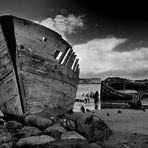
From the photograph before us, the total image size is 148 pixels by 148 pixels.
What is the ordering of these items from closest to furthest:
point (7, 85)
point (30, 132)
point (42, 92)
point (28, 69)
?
point (30, 132) < point (7, 85) < point (28, 69) < point (42, 92)

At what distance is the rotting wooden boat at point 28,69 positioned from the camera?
7.41 metres

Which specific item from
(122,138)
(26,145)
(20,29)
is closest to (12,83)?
(20,29)

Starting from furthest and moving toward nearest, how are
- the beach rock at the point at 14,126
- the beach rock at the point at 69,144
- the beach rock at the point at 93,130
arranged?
the beach rock at the point at 14,126, the beach rock at the point at 93,130, the beach rock at the point at 69,144

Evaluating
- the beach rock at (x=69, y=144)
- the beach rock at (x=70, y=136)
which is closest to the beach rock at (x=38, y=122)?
the beach rock at (x=70, y=136)

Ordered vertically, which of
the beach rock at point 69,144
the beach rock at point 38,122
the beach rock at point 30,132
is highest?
the beach rock at point 38,122

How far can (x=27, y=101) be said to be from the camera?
7.31 meters

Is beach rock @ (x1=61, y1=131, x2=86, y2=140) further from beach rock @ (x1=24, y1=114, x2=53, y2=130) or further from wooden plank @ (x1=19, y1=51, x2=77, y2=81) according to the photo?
wooden plank @ (x1=19, y1=51, x2=77, y2=81)

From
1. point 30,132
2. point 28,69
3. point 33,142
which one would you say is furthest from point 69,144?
point 28,69

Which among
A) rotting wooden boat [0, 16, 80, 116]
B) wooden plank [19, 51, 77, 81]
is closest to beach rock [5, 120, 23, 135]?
rotting wooden boat [0, 16, 80, 116]

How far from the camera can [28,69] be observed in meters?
7.72

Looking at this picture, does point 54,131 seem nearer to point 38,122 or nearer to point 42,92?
point 38,122

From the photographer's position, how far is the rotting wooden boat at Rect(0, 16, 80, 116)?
741 cm

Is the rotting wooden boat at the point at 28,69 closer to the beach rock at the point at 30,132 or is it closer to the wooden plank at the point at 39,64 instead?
the wooden plank at the point at 39,64

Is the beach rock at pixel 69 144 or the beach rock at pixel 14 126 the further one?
the beach rock at pixel 14 126
